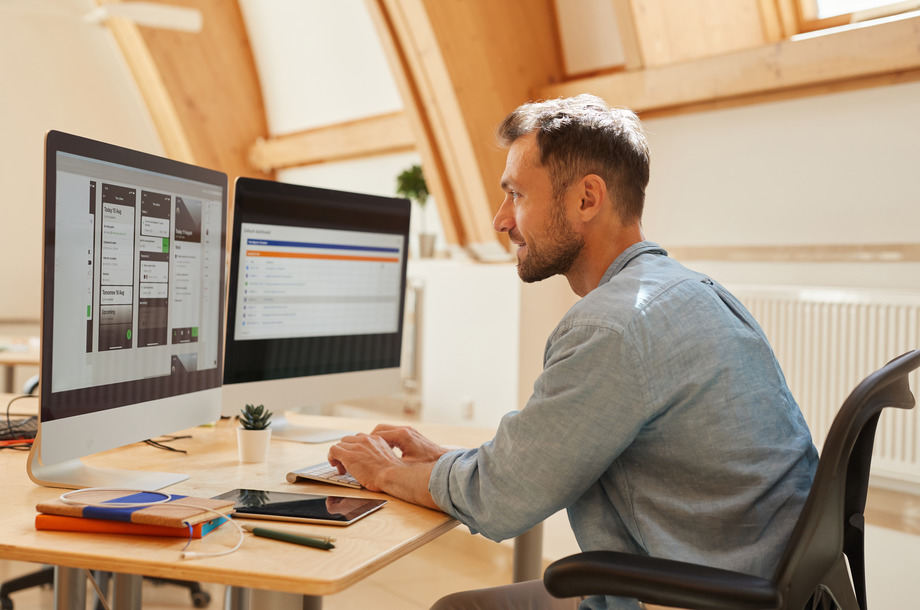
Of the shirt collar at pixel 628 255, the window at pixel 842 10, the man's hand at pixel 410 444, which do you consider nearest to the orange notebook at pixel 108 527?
the man's hand at pixel 410 444

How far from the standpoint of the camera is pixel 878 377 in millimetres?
1029

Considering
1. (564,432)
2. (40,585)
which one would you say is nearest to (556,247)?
(564,432)

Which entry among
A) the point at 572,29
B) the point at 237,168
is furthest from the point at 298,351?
the point at 237,168

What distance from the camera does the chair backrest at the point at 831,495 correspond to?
102cm

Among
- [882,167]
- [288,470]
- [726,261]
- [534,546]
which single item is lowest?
[534,546]

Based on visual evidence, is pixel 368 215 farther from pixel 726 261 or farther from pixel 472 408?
pixel 472 408

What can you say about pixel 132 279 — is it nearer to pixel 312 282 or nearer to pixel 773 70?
pixel 312 282

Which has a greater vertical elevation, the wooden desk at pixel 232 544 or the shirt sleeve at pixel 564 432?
the shirt sleeve at pixel 564 432

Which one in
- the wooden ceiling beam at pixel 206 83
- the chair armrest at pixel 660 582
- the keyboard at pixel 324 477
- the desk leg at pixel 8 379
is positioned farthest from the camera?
the wooden ceiling beam at pixel 206 83

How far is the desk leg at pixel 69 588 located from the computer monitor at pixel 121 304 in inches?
19.0

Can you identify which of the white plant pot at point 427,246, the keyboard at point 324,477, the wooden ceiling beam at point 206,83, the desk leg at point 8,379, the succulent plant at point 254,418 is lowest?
the desk leg at point 8,379

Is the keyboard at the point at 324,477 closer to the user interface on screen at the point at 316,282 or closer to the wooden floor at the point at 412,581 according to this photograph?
the user interface on screen at the point at 316,282

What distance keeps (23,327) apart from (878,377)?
6.20m

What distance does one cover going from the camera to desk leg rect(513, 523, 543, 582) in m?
1.89
